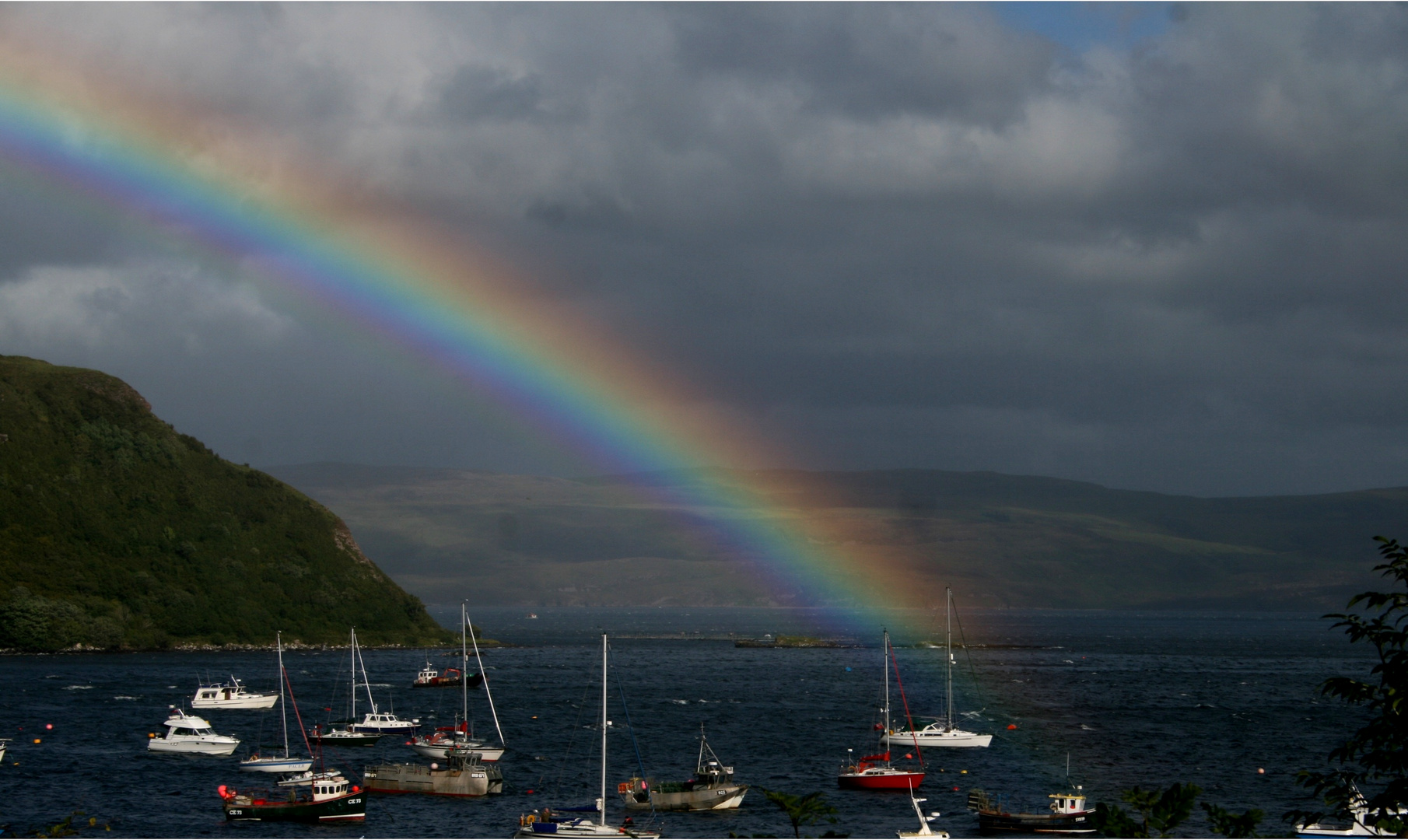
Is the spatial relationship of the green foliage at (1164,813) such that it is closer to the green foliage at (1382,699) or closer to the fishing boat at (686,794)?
the green foliage at (1382,699)

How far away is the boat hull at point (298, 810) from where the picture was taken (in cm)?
7856

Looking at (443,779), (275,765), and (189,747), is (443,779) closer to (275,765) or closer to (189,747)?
(275,765)


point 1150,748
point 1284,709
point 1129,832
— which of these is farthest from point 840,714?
point 1129,832

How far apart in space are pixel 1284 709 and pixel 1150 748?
2130 inches

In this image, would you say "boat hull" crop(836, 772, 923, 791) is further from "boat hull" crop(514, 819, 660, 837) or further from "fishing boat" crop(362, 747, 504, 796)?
"boat hull" crop(514, 819, 660, 837)

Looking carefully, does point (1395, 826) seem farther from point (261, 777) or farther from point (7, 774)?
point (7, 774)

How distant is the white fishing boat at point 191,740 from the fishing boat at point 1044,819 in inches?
2678

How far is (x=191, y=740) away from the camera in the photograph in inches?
4382

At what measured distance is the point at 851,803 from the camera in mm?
88562

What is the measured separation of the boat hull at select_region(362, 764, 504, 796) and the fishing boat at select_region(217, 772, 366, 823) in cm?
728

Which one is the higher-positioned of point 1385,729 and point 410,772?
point 1385,729

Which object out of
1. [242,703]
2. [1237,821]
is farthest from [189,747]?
[1237,821]

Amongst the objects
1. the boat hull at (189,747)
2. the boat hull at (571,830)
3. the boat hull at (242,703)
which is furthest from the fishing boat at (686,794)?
the boat hull at (242,703)

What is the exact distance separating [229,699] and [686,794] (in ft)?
278
